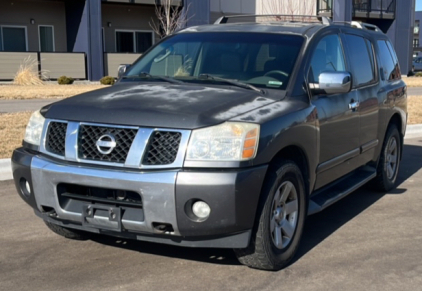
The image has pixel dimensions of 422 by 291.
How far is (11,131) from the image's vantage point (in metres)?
10.6

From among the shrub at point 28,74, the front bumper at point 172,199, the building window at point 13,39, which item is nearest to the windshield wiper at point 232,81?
the front bumper at point 172,199

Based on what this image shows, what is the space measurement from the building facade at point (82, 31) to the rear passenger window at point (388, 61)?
21503mm

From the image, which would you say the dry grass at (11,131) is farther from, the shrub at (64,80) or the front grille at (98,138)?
the shrub at (64,80)

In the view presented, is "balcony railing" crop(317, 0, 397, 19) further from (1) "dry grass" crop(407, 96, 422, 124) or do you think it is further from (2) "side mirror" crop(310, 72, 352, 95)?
(2) "side mirror" crop(310, 72, 352, 95)

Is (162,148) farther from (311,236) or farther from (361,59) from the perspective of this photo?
(361,59)

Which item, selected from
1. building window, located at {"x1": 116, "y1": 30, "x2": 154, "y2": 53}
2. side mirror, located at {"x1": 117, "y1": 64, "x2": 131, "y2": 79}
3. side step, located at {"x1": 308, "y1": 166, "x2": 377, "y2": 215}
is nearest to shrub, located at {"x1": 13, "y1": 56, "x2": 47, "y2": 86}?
building window, located at {"x1": 116, "y1": 30, "x2": 154, "y2": 53}

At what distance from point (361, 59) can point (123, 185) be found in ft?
11.5

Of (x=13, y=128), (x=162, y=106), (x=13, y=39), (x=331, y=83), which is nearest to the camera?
(x=162, y=106)

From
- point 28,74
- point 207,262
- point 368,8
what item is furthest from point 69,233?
point 368,8

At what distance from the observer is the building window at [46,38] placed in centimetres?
2866

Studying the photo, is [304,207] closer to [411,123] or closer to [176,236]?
[176,236]

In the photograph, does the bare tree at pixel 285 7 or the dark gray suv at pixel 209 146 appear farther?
the bare tree at pixel 285 7

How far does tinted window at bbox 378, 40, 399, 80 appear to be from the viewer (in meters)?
7.17

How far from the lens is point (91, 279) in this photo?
4332 millimetres
